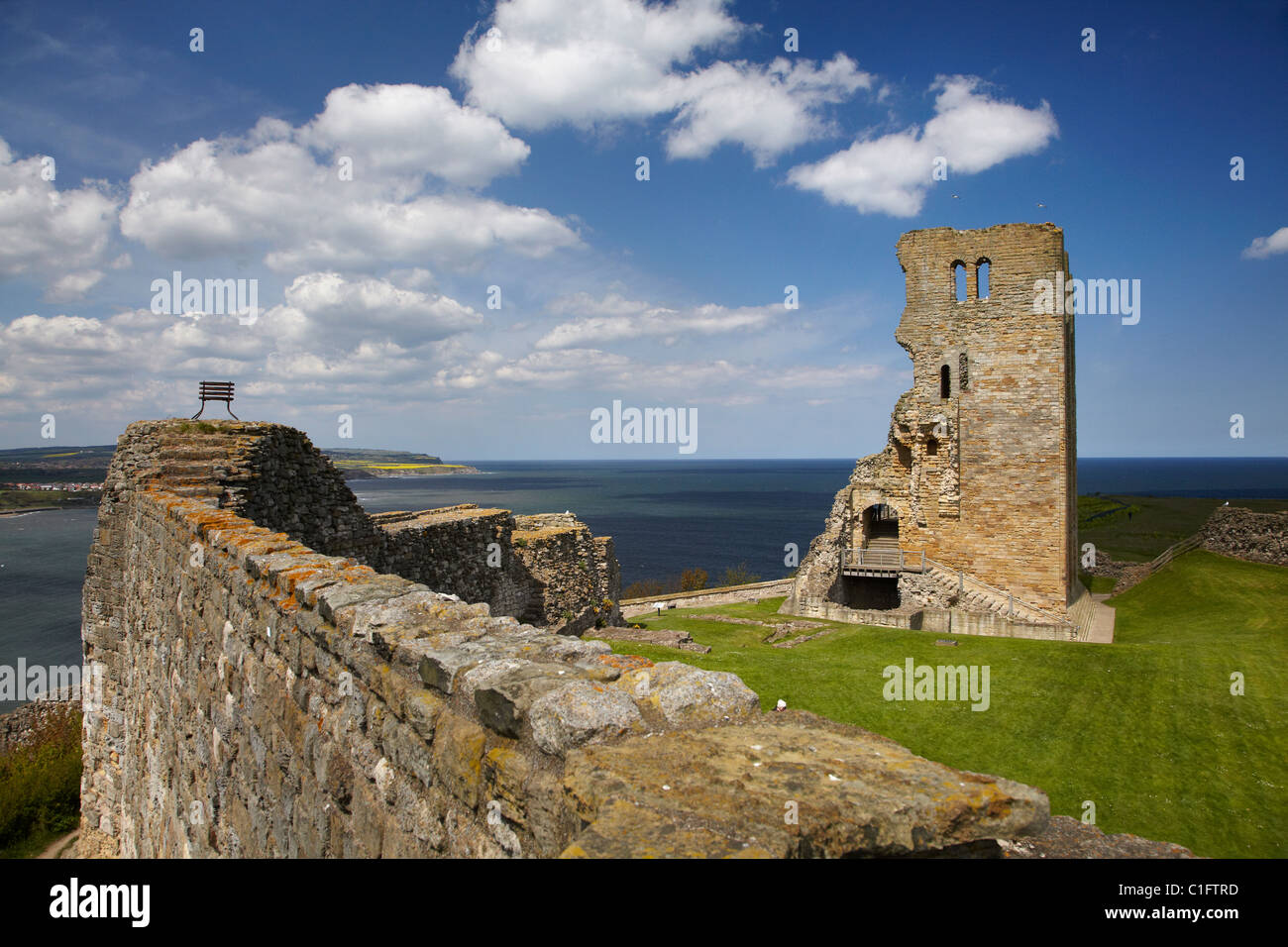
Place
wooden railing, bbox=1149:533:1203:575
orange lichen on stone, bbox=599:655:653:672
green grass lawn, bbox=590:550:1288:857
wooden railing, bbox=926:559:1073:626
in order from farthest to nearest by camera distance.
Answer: wooden railing, bbox=1149:533:1203:575 → wooden railing, bbox=926:559:1073:626 → green grass lawn, bbox=590:550:1288:857 → orange lichen on stone, bbox=599:655:653:672

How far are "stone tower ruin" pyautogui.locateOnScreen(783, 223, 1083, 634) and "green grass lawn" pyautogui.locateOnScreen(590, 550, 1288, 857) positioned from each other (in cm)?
464

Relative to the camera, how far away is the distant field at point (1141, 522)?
3130 centimetres

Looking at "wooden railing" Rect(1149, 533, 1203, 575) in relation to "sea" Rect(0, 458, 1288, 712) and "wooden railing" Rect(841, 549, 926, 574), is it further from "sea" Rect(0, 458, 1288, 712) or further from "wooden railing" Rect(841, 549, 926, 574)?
"sea" Rect(0, 458, 1288, 712)

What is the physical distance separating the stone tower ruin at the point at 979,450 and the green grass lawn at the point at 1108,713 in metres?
4.64

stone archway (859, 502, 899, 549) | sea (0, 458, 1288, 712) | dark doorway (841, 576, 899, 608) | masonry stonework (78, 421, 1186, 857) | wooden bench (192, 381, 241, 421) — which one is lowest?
sea (0, 458, 1288, 712)

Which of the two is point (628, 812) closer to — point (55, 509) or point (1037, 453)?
point (1037, 453)

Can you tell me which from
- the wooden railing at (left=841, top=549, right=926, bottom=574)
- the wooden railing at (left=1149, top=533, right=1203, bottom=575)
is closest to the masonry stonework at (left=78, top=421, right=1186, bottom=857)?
the wooden railing at (left=841, top=549, right=926, bottom=574)

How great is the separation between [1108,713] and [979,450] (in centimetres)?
1277

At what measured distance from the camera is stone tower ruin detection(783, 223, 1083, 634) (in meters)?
22.1

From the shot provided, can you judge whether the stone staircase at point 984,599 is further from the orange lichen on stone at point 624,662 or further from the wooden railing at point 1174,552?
the orange lichen on stone at point 624,662

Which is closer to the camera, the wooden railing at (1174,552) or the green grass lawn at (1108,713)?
the green grass lawn at (1108,713)

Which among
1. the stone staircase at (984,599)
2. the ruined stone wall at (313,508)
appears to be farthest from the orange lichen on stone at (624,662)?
the stone staircase at (984,599)
